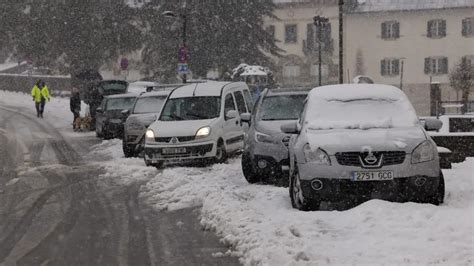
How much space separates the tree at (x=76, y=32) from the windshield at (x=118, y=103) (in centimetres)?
1983

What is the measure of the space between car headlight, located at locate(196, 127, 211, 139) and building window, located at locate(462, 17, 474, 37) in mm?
43090

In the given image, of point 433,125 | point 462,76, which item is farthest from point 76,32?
point 433,125

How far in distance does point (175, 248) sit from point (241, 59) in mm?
36891

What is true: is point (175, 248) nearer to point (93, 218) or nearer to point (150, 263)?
point (150, 263)

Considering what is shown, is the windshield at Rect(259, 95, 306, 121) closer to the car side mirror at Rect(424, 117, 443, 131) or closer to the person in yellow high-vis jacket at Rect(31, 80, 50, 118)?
the car side mirror at Rect(424, 117, 443, 131)

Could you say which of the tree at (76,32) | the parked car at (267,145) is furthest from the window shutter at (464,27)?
the parked car at (267,145)

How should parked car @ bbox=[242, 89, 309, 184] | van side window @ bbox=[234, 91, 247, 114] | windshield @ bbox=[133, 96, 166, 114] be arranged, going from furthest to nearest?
windshield @ bbox=[133, 96, 166, 114] < van side window @ bbox=[234, 91, 247, 114] < parked car @ bbox=[242, 89, 309, 184]

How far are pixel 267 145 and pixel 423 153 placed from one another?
3825 millimetres

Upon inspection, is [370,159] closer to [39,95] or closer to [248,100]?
[248,100]

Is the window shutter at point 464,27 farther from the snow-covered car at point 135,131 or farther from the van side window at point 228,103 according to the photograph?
the van side window at point 228,103

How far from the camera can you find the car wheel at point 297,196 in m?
8.49

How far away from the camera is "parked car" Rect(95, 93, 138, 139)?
22.7 meters

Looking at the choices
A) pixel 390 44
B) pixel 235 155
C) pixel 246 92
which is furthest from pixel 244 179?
pixel 390 44

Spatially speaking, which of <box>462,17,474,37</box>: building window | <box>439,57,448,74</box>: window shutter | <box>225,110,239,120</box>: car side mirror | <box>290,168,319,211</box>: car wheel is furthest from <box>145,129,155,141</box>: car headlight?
<box>462,17,474,37</box>: building window
